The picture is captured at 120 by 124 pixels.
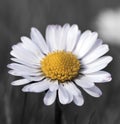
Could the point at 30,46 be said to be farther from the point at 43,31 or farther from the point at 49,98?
the point at 43,31

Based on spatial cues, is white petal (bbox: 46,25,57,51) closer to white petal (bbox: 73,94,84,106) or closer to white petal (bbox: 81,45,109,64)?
white petal (bbox: 81,45,109,64)

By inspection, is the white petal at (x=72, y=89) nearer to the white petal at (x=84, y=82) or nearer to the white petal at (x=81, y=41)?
the white petal at (x=84, y=82)

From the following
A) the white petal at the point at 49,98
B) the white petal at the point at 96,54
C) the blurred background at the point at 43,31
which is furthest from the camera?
the blurred background at the point at 43,31

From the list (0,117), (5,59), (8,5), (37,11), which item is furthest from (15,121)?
(8,5)

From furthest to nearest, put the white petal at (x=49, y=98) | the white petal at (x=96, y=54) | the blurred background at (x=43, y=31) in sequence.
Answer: the blurred background at (x=43, y=31) → the white petal at (x=96, y=54) → the white petal at (x=49, y=98)

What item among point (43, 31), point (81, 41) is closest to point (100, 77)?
point (81, 41)

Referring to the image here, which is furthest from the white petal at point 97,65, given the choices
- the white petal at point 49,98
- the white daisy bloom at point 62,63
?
the white petal at point 49,98
